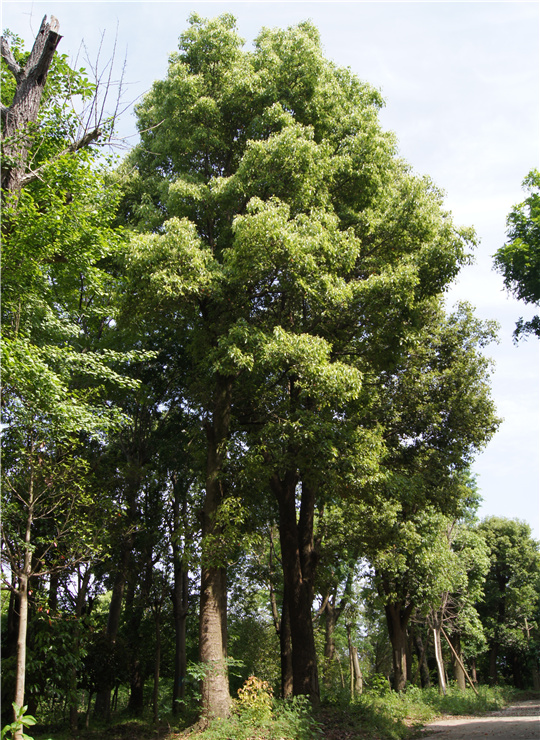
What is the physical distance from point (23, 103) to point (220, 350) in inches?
205

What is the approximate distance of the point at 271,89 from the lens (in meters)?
12.7

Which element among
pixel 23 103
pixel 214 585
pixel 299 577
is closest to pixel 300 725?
pixel 214 585

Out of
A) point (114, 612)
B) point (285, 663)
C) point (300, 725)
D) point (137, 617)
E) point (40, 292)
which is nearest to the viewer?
point (300, 725)

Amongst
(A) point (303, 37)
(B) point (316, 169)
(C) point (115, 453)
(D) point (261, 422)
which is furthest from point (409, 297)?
(C) point (115, 453)

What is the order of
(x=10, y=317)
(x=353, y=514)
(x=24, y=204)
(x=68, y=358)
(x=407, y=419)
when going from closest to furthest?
(x=24, y=204)
(x=10, y=317)
(x=68, y=358)
(x=353, y=514)
(x=407, y=419)

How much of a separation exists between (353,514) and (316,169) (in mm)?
8235

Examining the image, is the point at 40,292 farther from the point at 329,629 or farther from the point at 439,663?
the point at 439,663

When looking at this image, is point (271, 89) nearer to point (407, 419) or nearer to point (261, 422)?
point (261, 422)

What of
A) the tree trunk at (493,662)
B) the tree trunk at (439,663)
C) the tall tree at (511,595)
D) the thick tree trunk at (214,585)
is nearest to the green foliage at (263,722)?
the thick tree trunk at (214,585)

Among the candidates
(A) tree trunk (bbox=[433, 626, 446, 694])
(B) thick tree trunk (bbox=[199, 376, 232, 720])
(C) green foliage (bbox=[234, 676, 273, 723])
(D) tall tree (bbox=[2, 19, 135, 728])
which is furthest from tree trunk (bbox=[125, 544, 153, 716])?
(A) tree trunk (bbox=[433, 626, 446, 694])

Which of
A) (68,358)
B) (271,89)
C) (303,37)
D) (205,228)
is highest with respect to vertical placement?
(303,37)

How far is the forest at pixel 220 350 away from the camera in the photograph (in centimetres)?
952

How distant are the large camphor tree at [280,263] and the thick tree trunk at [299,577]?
0.12ft

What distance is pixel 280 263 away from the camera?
10680 millimetres
